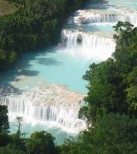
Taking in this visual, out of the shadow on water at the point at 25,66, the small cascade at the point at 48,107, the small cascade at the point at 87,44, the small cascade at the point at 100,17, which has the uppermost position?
the small cascade at the point at 100,17

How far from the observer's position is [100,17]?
4444cm

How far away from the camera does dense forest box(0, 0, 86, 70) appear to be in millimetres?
37938

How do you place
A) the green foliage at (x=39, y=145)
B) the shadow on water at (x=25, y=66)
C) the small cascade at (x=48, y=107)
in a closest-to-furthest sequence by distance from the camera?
the green foliage at (x=39, y=145) < the small cascade at (x=48, y=107) < the shadow on water at (x=25, y=66)

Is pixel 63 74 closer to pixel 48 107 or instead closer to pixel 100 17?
pixel 48 107

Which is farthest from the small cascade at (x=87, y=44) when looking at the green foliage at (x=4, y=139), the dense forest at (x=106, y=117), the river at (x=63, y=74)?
the green foliage at (x=4, y=139)

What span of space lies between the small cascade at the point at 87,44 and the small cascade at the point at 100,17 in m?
2.53

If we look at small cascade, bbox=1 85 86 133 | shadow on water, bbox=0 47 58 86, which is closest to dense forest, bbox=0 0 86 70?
shadow on water, bbox=0 47 58 86

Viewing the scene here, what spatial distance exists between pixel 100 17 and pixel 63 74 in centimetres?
972

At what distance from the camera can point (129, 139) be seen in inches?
875

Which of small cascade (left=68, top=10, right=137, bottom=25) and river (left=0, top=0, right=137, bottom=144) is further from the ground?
small cascade (left=68, top=10, right=137, bottom=25)

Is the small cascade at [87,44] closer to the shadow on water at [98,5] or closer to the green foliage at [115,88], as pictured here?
the shadow on water at [98,5]

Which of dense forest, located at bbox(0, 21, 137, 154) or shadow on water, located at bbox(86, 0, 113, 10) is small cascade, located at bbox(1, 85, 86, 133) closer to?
dense forest, located at bbox(0, 21, 137, 154)

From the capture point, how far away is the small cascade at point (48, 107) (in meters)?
31.7

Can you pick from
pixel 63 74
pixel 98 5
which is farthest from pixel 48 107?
pixel 98 5
